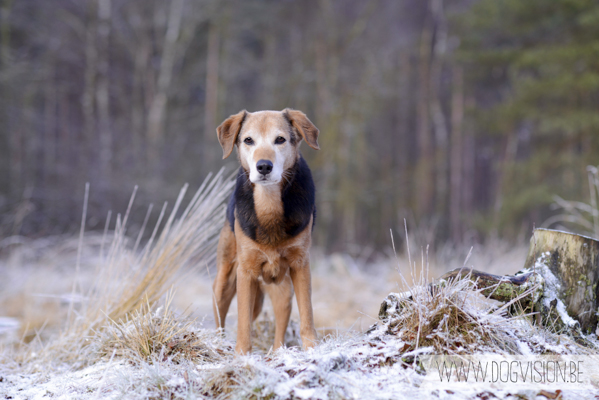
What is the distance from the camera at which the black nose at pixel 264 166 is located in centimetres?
250

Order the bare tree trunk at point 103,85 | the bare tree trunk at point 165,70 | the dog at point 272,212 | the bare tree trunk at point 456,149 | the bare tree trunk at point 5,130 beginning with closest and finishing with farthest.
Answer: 1. the dog at point 272,212
2. the bare tree trunk at point 5,130
3. the bare tree trunk at point 103,85
4. the bare tree trunk at point 165,70
5. the bare tree trunk at point 456,149

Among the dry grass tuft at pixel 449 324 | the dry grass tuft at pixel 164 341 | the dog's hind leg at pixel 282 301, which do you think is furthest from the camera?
the dog's hind leg at pixel 282 301

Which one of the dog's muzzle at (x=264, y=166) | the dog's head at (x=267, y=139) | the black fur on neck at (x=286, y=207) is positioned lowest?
the black fur on neck at (x=286, y=207)

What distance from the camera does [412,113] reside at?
19.7 m

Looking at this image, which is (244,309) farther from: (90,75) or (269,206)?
(90,75)

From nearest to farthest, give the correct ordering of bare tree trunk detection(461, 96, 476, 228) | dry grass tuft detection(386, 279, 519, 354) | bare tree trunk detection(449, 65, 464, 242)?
1. dry grass tuft detection(386, 279, 519, 354)
2. bare tree trunk detection(449, 65, 464, 242)
3. bare tree trunk detection(461, 96, 476, 228)

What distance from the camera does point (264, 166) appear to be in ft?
8.20

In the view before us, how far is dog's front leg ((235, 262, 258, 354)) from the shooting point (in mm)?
2688

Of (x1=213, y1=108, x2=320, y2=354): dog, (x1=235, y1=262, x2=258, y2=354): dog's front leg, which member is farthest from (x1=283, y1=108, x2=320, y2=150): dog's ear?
(x1=235, y1=262, x2=258, y2=354): dog's front leg

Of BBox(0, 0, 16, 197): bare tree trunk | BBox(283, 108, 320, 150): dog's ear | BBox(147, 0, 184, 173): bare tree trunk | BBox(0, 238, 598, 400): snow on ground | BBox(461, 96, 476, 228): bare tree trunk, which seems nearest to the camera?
BBox(0, 238, 598, 400): snow on ground

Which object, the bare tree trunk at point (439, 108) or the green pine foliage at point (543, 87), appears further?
the bare tree trunk at point (439, 108)

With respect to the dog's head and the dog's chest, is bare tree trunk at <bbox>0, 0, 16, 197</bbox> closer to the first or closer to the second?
the dog's head

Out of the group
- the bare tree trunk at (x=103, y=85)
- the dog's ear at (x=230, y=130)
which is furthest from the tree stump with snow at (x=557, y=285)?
the bare tree trunk at (x=103, y=85)

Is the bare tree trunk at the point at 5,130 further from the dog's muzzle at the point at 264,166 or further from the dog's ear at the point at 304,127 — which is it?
the dog's muzzle at the point at 264,166
